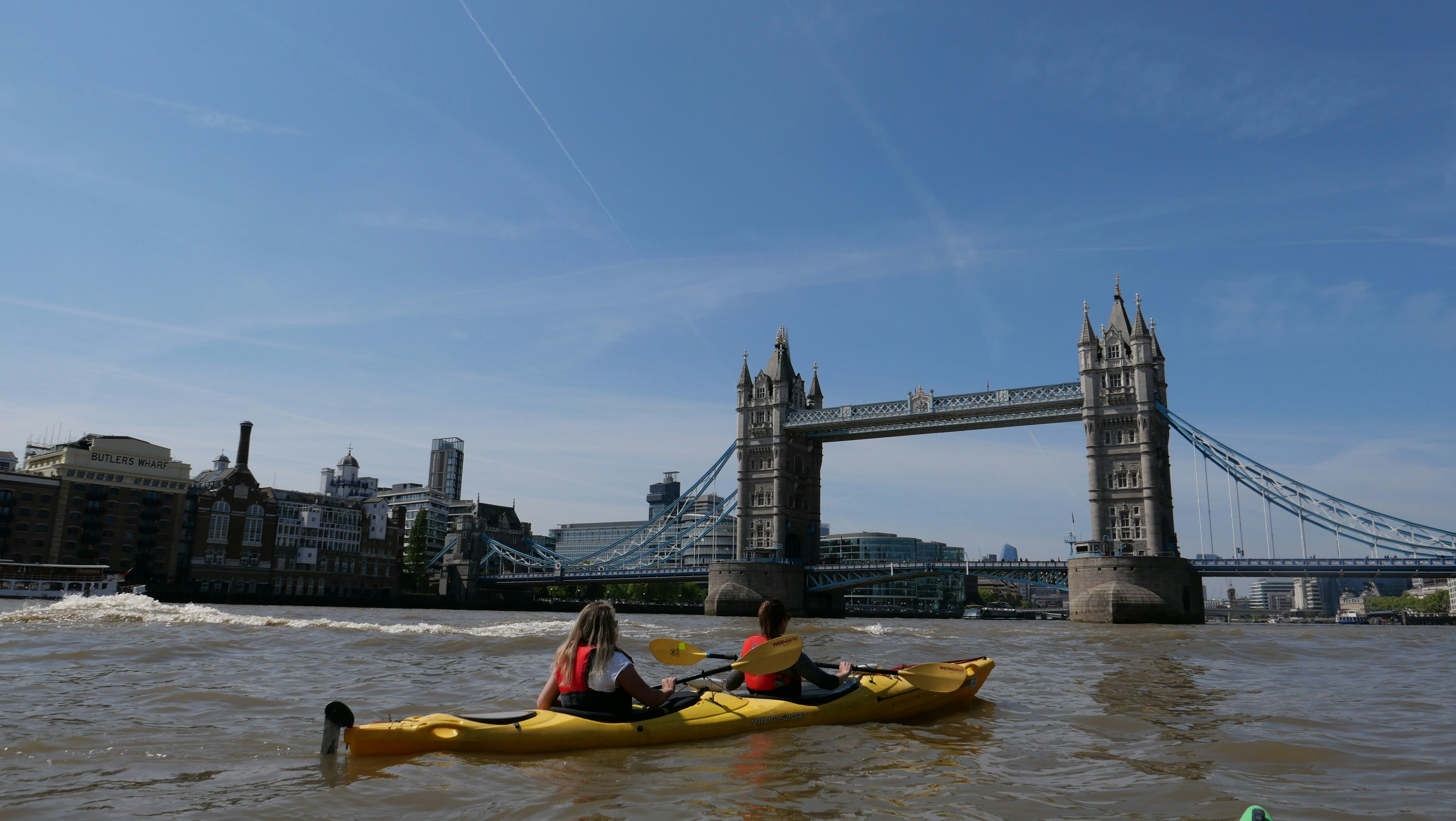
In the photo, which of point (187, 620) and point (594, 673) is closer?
point (594, 673)

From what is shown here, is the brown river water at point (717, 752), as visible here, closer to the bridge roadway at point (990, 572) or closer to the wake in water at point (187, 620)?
the wake in water at point (187, 620)

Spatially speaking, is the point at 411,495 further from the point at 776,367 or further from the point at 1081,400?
the point at 1081,400

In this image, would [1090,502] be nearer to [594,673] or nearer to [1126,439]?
[1126,439]

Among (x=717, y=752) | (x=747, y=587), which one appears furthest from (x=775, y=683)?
(x=747, y=587)

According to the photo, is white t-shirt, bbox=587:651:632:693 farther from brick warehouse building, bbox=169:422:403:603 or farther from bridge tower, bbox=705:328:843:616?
brick warehouse building, bbox=169:422:403:603

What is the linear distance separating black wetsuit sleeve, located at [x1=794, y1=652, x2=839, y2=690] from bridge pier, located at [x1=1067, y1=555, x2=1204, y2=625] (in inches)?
1673

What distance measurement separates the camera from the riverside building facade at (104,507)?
64.9m

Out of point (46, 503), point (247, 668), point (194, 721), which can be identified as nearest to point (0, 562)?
point (46, 503)

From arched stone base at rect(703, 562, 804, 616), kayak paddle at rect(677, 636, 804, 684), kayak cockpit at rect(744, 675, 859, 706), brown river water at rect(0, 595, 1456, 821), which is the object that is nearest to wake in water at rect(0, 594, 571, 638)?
brown river water at rect(0, 595, 1456, 821)

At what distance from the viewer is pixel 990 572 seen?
58094 millimetres

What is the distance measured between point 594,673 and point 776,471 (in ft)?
200

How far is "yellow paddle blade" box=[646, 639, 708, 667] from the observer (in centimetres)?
1020

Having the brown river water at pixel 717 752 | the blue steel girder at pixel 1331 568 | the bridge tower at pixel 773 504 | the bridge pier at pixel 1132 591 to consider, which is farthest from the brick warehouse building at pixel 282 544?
the blue steel girder at pixel 1331 568

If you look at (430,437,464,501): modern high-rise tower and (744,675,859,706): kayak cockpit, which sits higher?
(430,437,464,501): modern high-rise tower
